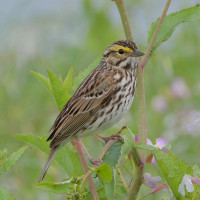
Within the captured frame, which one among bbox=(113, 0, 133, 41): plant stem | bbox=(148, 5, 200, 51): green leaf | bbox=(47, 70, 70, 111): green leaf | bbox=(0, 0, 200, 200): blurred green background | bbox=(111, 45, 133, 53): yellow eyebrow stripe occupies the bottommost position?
bbox=(0, 0, 200, 200): blurred green background

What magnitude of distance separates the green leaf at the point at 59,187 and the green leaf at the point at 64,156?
1.04 feet

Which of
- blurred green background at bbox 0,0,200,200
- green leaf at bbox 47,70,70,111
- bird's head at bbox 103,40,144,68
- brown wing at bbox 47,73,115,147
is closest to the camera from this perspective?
green leaf at bbox 47,70,70,111

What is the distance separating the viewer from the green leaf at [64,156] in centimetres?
262

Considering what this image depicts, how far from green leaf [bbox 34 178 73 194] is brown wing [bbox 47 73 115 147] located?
100cm

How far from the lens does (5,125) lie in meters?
6.07

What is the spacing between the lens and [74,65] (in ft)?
21.7

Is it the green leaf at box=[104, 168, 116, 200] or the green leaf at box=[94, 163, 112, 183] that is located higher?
the green leaf at box=[94, 163, 112, 183]

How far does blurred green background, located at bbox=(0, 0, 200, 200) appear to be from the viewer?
5.89 metres

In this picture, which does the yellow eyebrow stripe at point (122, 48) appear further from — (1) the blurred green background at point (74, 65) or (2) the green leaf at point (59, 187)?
(2) the green leaf at point (59, 187)

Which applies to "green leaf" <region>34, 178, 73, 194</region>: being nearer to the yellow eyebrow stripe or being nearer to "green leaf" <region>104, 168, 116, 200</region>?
"green leaf" <region>104, 168, 116, 200</region>

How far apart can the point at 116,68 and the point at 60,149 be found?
1.45 metres

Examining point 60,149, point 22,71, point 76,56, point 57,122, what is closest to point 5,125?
point 22,71

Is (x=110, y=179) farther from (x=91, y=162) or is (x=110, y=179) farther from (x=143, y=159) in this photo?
(x=91, y=162)

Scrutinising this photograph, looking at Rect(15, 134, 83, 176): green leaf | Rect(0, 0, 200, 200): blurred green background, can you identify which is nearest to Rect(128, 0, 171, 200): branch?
Rect(15, 134, 83, 176): green leaf
